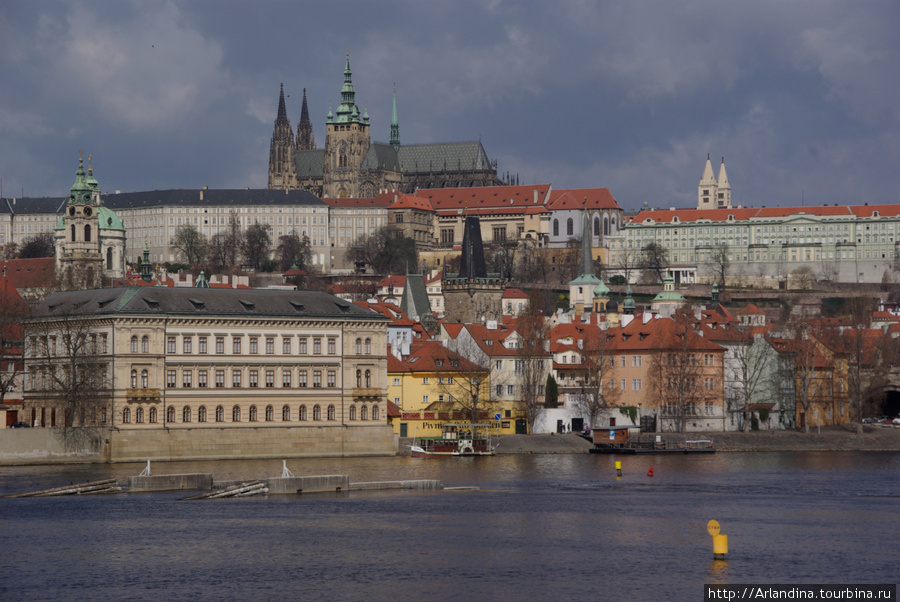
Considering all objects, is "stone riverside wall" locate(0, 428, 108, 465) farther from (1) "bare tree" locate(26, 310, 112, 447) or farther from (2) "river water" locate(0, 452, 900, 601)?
(2) "river water" locate(0, 452, 900, 601)

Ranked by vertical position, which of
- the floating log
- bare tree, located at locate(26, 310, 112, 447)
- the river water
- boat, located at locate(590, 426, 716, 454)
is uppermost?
bare tree, located at locate(26, 310, 112, 447)

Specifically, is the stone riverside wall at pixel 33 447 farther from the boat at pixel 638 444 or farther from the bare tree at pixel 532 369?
the boat at pixel 638 444

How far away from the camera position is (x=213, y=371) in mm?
77000

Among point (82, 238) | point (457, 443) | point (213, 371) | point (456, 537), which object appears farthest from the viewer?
point (82, 238)

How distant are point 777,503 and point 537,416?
31061 millimetres

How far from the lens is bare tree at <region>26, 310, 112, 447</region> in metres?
73.6

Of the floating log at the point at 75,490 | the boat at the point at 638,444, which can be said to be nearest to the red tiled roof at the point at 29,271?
the boat at the point at 638,444

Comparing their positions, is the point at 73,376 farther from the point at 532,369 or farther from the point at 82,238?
the point at 82,238

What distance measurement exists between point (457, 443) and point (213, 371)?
13.3m

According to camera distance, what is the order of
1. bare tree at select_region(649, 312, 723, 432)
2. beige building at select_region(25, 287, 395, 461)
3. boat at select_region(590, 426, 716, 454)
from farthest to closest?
1. bare tree at select_region(649, 312, 723, 432)
2. boat at select_region(590, 426, 716, 454)
3. beige building at select_region(25, 287, 395, 461)

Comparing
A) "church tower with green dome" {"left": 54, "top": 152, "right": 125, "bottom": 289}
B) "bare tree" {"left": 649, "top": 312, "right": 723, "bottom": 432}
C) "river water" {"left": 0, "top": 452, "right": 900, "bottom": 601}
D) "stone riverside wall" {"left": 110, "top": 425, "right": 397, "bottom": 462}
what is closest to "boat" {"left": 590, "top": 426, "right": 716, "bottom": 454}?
"bare tree" {"left": 649, "top": 312, "right": 723, "bottom": 432}

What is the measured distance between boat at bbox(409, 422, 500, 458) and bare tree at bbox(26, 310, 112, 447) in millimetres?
16587

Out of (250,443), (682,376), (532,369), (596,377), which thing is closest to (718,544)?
(250,443)

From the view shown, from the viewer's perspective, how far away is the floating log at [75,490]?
59688 mm
